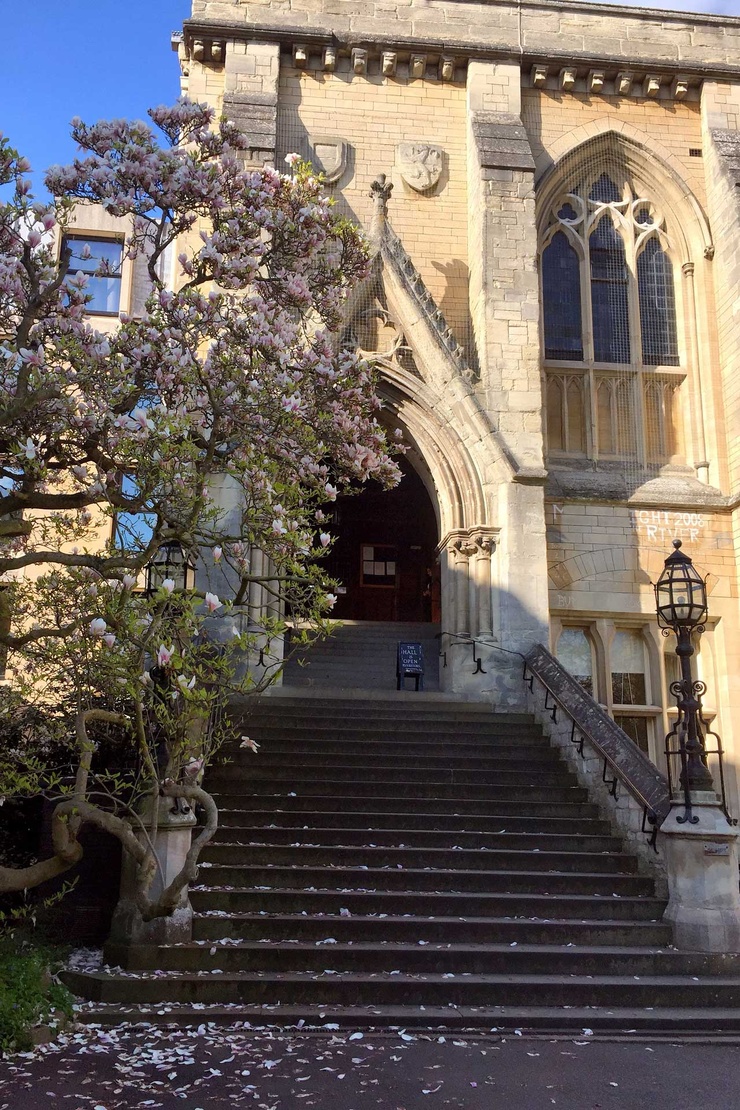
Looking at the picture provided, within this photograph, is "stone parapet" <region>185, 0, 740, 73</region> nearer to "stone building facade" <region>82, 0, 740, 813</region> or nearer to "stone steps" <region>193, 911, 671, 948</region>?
"stone building facade" <region>82, 0, 740, 813</region>

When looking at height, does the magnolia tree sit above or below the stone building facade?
below

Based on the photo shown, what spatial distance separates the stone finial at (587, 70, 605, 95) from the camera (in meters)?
15.5

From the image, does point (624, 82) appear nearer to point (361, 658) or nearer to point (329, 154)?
point (329, 154)

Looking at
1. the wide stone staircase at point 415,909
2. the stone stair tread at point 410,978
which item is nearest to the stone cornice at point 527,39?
the wide stone staircase at point 415,909

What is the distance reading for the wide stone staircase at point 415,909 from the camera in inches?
239

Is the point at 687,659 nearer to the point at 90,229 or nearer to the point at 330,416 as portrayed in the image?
the point at 330,416

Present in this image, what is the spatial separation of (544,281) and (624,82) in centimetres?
365

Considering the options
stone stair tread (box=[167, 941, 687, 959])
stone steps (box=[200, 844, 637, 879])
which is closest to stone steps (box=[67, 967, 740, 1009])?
stone stair tread (box=[167, 941, 687, 959])

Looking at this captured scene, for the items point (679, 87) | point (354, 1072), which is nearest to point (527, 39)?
point (679, 87)

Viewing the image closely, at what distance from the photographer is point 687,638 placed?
26.3ft

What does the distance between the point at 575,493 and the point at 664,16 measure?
8632mm

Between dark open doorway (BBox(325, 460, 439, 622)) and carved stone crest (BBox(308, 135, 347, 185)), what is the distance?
716 centimetres

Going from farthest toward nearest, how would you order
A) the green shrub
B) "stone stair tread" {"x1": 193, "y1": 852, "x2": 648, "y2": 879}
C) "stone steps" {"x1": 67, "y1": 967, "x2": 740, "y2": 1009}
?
"stone stair tread" {"x1": 193, "y1": 852, "x2": 648, "y2": 879} → "stone steps" {"x1": 67, "y1": 967, "x2": 740, "y2": 1009} → the green shrub

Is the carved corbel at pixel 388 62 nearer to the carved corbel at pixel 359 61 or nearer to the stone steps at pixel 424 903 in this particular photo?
the carved corbel at pixel 359 61
